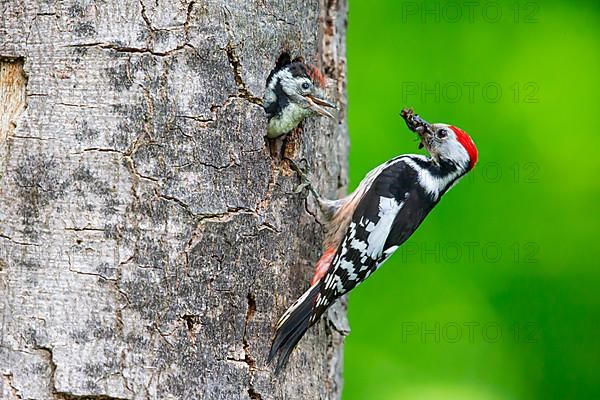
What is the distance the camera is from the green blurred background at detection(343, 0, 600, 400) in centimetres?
503

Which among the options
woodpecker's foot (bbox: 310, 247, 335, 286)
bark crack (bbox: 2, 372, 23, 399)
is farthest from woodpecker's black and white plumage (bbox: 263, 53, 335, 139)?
bark crack (bbox: 2, 372, 23, 399)

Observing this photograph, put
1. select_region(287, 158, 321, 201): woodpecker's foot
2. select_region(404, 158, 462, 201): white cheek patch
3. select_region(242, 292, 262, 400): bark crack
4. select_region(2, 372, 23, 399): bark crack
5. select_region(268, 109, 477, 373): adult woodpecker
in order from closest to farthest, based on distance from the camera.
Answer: select_region(2, 372, 23, 399): bark crack < select_region(242, 292, 262, 400): bark crack < select_region(268, 109, 477, 373): adult woodpecker < select_region(287, 158, 321, 201): woodpecker's foot < select_region(404, 158, 462, 201): white cheek patch

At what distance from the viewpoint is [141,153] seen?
3355 mm

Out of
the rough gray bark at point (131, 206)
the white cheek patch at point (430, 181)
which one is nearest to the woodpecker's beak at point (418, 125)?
the white cheek patch at point (430, 181)

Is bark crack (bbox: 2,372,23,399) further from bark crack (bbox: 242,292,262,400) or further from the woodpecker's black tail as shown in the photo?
the woodpecker's black tail

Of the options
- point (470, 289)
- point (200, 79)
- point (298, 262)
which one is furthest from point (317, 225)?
point (470, 289)

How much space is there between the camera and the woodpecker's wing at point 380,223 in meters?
4.01

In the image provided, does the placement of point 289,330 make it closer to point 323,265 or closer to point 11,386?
point 323,265

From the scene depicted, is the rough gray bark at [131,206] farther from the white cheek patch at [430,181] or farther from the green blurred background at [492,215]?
the green blurred background at [492,215]

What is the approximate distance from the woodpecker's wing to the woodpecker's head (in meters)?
0.21

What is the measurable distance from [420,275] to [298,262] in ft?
4.78

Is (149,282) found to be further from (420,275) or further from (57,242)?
(420,275)

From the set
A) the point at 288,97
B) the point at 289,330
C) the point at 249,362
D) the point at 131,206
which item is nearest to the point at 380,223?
the point at 288,97

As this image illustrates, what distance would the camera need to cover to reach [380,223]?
14.4ft
